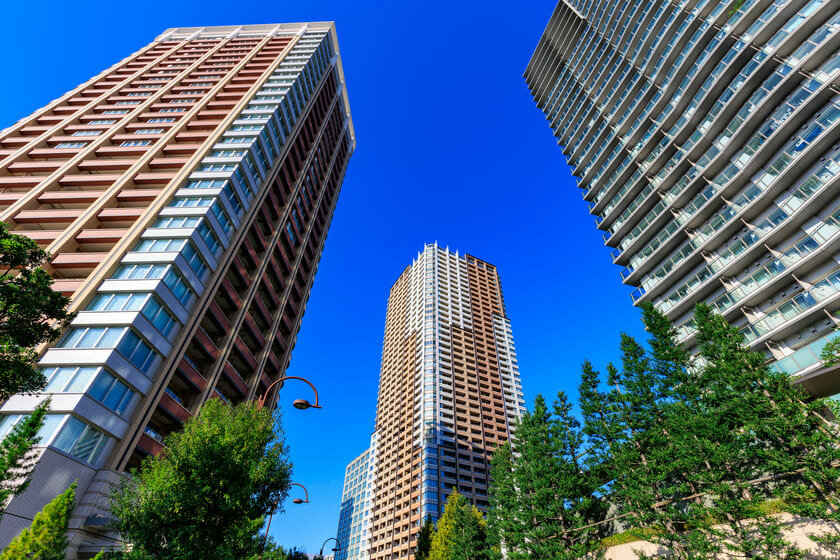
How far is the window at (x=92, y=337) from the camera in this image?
73.7 ft

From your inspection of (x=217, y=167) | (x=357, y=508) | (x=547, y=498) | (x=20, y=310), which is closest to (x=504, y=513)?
(x=547, y=498)

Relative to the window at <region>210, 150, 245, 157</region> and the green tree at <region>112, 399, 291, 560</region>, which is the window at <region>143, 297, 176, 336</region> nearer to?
the green tree at <region>112, 399, 291, 560</region>

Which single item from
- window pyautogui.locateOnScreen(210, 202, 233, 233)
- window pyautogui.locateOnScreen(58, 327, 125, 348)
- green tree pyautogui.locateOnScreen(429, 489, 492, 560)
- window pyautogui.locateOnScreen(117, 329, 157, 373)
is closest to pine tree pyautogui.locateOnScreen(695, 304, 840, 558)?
green tree pyautogui.locateOnScreen(429, 489, 492, 560)

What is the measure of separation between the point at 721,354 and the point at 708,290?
12.7 meters

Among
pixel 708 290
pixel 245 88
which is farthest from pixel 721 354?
pixel 245 88

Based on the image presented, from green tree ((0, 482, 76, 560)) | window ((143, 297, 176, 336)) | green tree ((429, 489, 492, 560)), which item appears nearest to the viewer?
green tree ((0, 482, 76, 560))

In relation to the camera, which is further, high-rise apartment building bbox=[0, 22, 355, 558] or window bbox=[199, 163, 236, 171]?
window bbox=[199, 163, 236, 171]

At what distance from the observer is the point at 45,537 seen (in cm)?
1049

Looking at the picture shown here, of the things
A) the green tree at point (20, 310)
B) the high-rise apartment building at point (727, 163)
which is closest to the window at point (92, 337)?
the green tree at point (20, 310)

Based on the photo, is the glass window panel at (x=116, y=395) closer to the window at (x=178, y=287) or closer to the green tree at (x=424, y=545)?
the window at (x=178, y=287)

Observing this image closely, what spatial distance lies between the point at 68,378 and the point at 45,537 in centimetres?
1410

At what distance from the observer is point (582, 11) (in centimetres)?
5262

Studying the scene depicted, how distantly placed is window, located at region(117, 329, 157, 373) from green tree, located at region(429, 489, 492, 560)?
26990 millimetres

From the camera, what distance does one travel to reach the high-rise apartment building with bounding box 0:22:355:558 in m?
21.0
